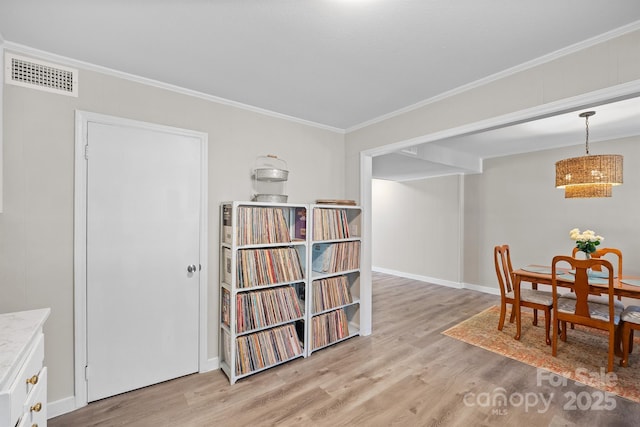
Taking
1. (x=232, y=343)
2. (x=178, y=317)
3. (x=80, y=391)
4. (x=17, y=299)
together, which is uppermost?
(x=17, y=299)

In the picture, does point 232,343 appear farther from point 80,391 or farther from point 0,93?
point 0,93

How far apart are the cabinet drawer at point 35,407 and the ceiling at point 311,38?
1.86 metres

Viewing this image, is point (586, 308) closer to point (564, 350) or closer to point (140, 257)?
point (564, 350)

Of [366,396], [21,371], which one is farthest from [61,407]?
Answer: [366,396]

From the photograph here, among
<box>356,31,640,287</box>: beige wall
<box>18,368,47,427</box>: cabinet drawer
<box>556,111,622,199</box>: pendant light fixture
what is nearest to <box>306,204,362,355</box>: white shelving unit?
<box>356,31,640,287</box>: beige wall

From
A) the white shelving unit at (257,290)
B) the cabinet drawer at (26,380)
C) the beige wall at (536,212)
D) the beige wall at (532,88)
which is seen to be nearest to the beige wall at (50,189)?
the cabinet drawer at (26,380)

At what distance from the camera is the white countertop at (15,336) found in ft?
3.32

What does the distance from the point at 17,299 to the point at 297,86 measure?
2.45m

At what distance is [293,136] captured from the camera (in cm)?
309

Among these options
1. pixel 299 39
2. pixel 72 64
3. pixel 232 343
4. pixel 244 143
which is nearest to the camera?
pixel 299 39

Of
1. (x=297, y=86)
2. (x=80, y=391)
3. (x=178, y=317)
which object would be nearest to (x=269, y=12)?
(x=297, y=86)

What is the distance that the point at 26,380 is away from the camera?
46.0 inches

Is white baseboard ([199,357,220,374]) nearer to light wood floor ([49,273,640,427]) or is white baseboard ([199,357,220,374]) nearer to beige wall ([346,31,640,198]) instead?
light wood floor ([49,273,640,427])

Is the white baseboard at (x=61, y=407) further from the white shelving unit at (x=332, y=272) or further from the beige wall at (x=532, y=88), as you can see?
the beige wall at (x=532, y=88)
